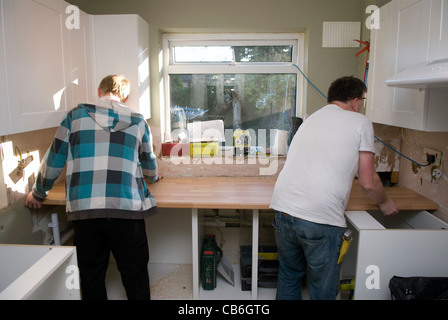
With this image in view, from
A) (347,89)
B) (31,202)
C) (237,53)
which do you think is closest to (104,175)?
(31,202)

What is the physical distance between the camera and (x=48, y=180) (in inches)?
78.3

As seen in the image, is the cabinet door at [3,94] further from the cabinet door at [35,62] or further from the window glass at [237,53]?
the window glass at [237,53]

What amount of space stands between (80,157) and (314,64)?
5.84ft

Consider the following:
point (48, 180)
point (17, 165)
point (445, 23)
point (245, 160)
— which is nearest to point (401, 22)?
point (445, 23)

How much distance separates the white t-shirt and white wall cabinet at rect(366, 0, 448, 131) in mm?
325

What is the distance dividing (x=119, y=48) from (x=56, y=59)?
549 millimetres

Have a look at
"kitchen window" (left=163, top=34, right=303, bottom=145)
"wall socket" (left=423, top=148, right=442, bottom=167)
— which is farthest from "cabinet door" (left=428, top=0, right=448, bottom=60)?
"kitchen window" (left=163, top=34, right=303, bottom=145)

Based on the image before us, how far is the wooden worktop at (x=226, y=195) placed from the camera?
7.05 ft

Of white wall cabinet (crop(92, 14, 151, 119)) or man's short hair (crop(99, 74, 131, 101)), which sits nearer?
man's short hair (crop(99, 74, 131, 101))

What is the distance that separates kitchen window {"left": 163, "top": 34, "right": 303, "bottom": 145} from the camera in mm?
2861

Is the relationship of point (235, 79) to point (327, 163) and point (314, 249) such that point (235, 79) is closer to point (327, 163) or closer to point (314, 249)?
point (327, 163)

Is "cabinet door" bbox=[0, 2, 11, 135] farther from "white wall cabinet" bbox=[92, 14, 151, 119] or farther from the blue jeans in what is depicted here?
the blue jeans

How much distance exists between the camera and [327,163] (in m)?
1.69

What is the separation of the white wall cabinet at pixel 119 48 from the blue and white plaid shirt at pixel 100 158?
621 millimetres
